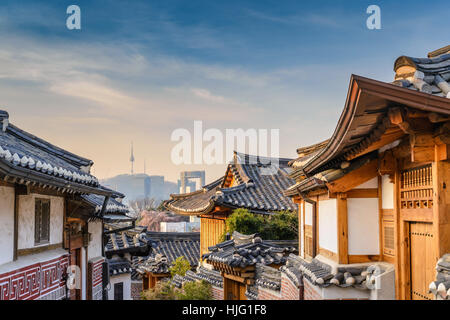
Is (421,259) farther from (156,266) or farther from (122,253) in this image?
(156,266)

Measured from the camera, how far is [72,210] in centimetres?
1093

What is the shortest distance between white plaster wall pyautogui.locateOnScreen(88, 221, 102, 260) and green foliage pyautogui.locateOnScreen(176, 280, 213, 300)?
2951mm

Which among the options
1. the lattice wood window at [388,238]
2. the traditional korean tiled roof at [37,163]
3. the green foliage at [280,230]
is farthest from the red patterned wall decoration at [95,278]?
the lattice wood window at [388,238]

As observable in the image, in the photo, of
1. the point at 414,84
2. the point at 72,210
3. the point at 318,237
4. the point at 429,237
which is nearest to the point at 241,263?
the point at 318,237

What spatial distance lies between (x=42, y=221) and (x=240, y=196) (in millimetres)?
10533

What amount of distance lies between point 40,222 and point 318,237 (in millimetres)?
5621

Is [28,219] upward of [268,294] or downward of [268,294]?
upward

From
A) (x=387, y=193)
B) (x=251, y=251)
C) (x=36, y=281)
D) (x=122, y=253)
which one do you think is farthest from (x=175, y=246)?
(x=387, y=193)

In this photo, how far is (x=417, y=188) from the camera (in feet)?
18.8

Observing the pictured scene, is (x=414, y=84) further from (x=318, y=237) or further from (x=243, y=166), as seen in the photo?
(x=243, y=166)

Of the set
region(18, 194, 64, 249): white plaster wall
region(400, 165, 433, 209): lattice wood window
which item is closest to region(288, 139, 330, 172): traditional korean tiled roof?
region(400, 165, 433, 209): lattice wood window

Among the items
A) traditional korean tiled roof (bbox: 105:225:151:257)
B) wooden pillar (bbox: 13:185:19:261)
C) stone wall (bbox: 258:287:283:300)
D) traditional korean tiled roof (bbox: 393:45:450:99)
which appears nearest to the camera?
traditional korean tiled roof (bbox: 393:45:450:99)

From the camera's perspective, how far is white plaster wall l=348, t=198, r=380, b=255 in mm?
7301

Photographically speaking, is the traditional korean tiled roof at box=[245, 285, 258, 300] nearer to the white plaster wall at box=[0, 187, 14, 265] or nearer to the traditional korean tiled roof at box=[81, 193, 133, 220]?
the traditional korean tiled roof at box=[81, 193, 133, 220]
